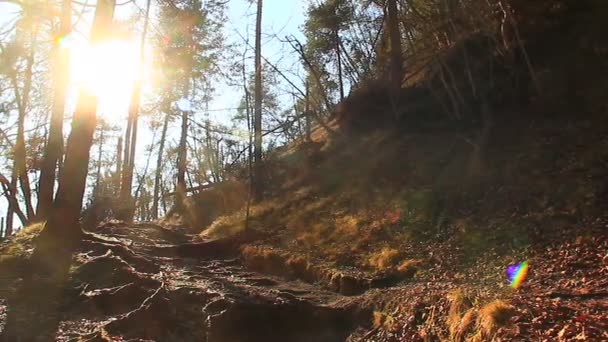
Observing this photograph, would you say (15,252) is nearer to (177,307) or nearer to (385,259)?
(177,307)

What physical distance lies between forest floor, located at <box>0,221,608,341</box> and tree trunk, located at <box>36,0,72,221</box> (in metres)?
3.70

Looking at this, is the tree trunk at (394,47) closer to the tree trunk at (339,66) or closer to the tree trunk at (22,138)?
the tree trunk at (339,66)

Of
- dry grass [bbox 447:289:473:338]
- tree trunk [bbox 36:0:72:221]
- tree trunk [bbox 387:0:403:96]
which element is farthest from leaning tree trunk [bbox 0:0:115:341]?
tree trunk [bbox 387:0:403:96]

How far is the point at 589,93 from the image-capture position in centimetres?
1121

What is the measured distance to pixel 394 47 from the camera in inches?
647

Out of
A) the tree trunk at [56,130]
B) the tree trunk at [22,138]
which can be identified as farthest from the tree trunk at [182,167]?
the tree trunk at [56,130]

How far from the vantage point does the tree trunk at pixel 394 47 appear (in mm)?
16219

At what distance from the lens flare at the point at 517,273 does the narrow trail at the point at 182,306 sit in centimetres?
211

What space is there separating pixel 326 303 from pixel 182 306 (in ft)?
7.37

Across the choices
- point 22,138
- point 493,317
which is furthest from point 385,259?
point 22,138

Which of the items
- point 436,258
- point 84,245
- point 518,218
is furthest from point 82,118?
point 518,218

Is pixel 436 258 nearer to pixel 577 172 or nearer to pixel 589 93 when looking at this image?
pixel 577 172

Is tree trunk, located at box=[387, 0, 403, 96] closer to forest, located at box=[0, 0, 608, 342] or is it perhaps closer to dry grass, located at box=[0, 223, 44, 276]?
forest, located at box=[0, 0, 608, 342]

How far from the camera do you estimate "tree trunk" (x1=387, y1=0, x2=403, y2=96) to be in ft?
53.2
